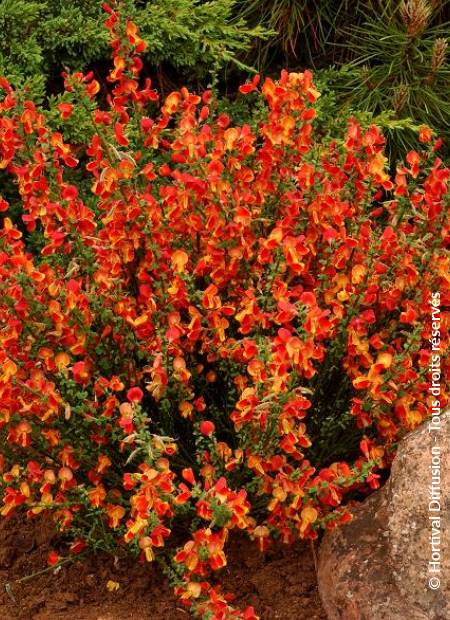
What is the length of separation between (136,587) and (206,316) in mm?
756

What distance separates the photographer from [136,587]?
2420mm

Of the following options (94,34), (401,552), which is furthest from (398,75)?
(401,552)

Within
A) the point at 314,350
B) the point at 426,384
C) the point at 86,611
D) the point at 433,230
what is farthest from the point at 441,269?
the point at 86,611

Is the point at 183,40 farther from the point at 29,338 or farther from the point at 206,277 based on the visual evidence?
the point at 29,338

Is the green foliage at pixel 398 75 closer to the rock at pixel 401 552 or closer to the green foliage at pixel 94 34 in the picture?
the green foliage at pixel 94 34

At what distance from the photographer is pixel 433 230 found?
233 cm

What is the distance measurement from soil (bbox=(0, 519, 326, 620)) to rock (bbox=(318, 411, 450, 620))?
0.14 metres

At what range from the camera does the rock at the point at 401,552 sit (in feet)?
6.59

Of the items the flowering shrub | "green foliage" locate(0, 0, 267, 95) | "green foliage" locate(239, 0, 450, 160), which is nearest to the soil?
the flowering shrub

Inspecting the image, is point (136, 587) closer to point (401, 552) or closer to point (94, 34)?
point (401, 552)

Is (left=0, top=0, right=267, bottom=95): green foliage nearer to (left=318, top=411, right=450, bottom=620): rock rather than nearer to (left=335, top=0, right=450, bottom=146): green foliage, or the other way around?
(left=335, top=0, right=450, bottom=146): green foliage

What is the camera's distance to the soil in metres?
2.33

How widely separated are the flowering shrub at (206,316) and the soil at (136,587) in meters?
0.09

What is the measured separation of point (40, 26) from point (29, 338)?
1.64m
